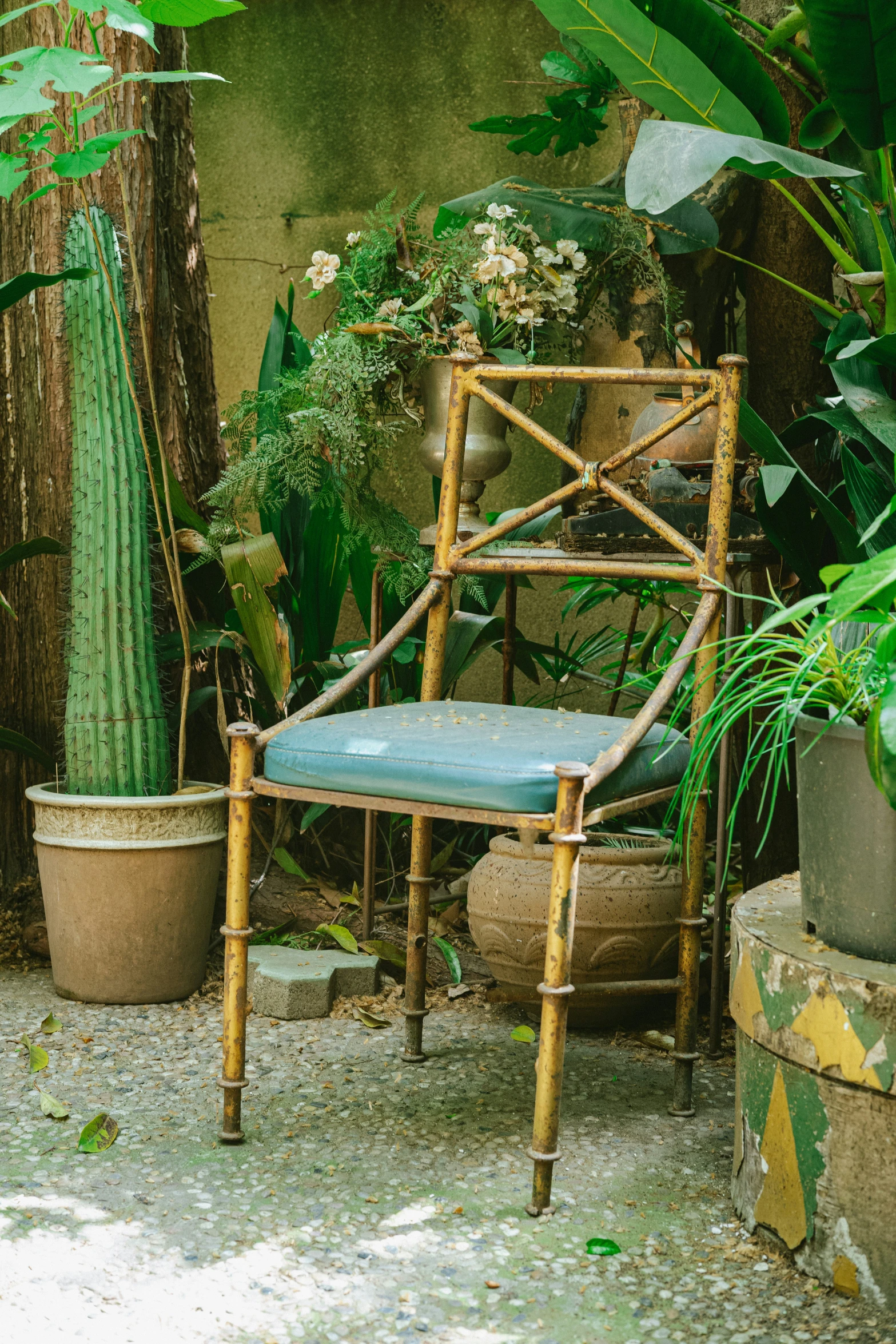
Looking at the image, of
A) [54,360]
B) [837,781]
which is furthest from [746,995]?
[54,360]

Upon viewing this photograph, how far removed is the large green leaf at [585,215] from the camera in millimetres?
2314

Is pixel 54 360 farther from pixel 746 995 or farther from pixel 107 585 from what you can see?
pixel 746 995

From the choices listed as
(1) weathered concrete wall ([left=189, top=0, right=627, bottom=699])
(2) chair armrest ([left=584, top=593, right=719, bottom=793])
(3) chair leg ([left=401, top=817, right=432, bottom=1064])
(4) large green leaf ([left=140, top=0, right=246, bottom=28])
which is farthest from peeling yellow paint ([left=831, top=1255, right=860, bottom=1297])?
(1) weathered concrete wall ([left=189, top=0, right=627, bottom=699])

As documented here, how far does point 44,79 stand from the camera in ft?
5.89

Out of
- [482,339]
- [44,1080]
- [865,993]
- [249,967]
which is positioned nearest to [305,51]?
[482,339]

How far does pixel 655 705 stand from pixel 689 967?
473mm

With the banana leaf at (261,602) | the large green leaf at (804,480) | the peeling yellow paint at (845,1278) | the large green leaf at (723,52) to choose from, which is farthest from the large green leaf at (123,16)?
the peeling yellow paint at (845,1278)

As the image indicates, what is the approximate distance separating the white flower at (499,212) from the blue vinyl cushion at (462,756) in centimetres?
96

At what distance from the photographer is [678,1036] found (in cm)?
191

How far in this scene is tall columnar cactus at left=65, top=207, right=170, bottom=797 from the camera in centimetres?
241

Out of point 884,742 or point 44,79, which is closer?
point 884,742

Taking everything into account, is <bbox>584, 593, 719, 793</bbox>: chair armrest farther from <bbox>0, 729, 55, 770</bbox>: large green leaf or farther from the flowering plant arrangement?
<bbox>0, 729, 55, 770</bbox>: large green leaf

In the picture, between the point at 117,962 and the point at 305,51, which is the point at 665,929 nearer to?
the point at 117,962

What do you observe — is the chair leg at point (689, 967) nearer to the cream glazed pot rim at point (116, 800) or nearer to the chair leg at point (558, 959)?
the chair leg at point (558, 959)
